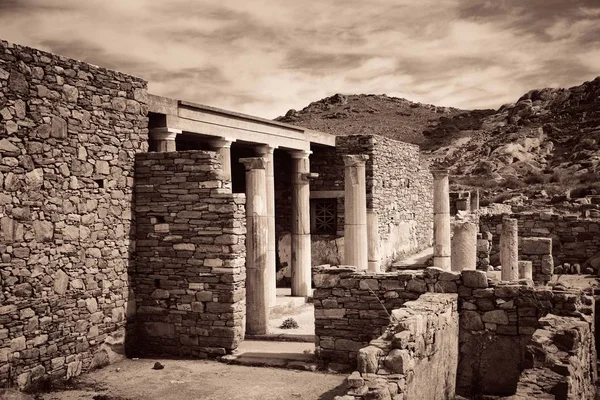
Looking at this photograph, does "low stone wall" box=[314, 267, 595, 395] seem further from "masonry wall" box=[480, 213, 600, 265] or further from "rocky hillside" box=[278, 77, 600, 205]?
"rocky hillside" box=[278, 77, 600, 205]

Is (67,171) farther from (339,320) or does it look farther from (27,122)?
(339,320)

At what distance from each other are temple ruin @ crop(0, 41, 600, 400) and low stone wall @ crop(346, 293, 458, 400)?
0.09 feet

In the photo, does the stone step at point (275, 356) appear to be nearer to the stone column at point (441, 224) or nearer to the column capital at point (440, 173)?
the stone column at point (441, 224)

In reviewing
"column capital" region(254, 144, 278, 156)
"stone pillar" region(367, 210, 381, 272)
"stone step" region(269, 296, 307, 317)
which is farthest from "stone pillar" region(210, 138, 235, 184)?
"stone pillar" region(367, 210, 381, 272)

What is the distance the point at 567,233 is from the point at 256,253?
10.9m

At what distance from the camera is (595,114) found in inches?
1924

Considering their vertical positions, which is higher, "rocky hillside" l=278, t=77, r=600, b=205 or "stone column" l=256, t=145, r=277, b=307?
"rocky hillside" l=278, t=77, r=600, b=205

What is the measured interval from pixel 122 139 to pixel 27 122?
2191mm

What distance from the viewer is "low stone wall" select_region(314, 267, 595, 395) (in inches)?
352

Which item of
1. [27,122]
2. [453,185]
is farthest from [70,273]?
[453,185]

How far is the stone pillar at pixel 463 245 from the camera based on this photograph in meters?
15.0

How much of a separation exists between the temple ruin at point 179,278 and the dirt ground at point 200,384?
527mm

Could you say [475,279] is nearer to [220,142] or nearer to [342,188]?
[220,142]

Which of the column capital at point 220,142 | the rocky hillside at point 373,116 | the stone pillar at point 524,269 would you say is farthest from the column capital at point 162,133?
the rocky hillside at point 373,116
